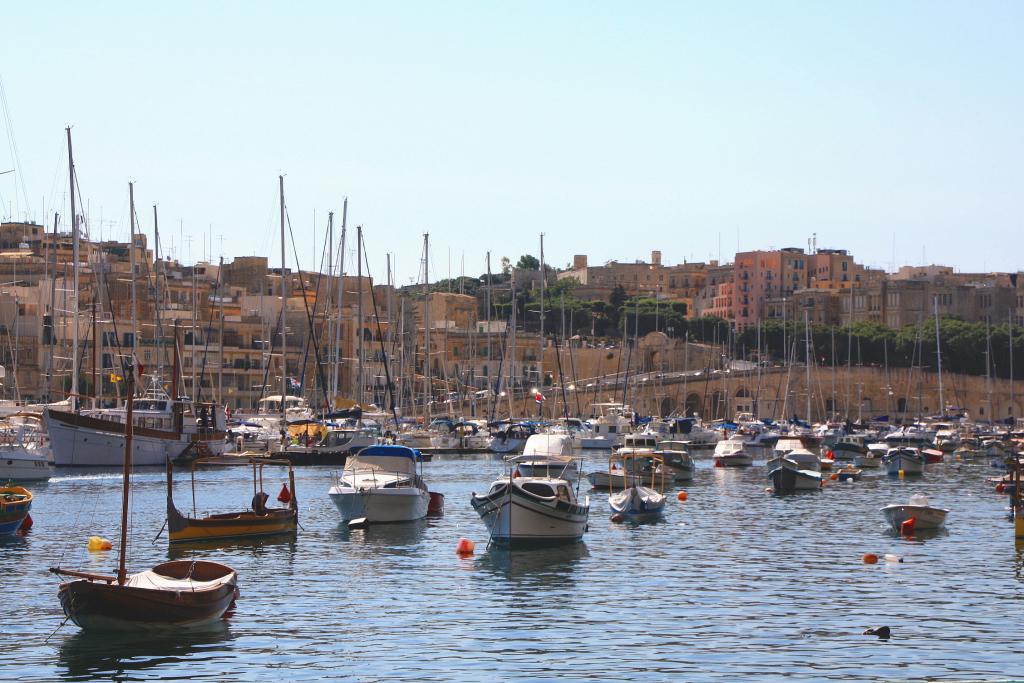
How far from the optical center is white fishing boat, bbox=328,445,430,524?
4569 centimetres

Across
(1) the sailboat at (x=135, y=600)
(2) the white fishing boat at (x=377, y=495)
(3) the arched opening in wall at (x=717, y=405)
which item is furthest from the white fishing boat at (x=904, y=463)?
(3) the arched opening in wall at (x=717, y=405)

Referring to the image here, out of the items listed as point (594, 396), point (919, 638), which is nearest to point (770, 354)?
point (594, 396)

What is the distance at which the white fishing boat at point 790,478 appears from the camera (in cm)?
6356

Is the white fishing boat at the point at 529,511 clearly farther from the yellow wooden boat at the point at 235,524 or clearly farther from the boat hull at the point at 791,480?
the boat hull at the point at 791,480

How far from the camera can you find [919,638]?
28.4m

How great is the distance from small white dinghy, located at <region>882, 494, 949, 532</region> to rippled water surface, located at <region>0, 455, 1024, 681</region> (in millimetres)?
614

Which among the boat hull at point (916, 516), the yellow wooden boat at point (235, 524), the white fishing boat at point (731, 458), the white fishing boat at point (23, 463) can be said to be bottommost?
the white fishing boat at point (731, 458)

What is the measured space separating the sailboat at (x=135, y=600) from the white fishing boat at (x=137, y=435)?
1593 inches

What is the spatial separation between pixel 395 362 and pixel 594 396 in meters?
28.8

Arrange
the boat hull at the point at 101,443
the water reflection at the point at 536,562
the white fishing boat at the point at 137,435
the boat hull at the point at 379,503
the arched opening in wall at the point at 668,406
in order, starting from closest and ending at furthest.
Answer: the water reflection at the point at 536,562 < the boat hull at the point at 379,503 < the boat hull at the point at 101,443 < the white fishing boat at the point at 137,435 < the arched opening in wall at the point at 668,406

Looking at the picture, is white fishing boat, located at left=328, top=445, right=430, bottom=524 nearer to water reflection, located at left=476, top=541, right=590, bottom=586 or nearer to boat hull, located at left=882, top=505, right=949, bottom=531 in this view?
water reflection, located at left=476, top=541, right=590, bottom=586

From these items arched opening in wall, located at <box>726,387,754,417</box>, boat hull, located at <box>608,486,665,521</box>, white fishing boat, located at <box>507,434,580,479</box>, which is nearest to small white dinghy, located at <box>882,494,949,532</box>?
boat hull, located at <box>608,486,665,521</box>

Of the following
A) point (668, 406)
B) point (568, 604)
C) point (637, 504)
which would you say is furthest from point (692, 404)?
point (568, 604)

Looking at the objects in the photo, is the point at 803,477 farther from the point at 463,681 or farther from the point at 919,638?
the point at 463,681
